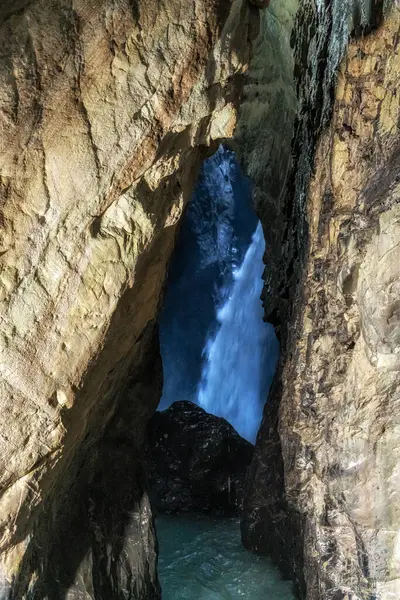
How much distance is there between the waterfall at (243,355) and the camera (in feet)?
46.7

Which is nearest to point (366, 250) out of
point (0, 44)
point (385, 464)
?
point (385, 464)

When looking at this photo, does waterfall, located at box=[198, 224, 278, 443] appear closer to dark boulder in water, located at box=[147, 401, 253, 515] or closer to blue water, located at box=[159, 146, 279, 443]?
blue water, located at box=[159, 146, 279, 443]

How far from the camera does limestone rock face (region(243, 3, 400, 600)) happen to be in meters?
3.82

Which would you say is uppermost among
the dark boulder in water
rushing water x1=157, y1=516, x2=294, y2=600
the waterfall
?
the waterfall

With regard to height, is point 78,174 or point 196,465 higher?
point 78,174

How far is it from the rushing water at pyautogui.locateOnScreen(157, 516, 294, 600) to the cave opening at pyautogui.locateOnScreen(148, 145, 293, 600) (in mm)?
13

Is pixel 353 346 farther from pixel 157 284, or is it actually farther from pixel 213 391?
pixel 213 391

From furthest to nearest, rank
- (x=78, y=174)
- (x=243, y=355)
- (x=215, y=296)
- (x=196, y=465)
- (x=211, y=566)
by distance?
(x=215, y=296) < (x=243, y=355) < (x=196, y=465) < (x=211, y=566) < (x=78, y=174)

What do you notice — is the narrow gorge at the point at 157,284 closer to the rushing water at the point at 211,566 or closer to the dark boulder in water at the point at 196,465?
the rushing water at the point at 211,566

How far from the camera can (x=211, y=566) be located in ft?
23.7

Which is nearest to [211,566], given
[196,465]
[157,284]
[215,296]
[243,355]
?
[196,465]

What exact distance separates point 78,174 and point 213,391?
1437 centimetres

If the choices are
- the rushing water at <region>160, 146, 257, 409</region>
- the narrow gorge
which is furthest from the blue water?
the narrow gorge

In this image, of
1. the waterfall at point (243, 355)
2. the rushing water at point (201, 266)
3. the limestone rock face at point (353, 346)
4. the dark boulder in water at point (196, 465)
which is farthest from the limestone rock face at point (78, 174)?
the rushing water at point (201, 266)
